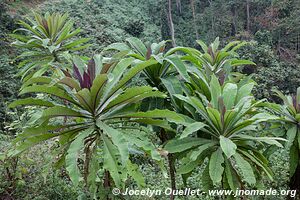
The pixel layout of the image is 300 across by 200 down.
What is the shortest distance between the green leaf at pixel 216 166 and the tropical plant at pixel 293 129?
0.63m

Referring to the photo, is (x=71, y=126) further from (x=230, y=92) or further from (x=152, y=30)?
(x=152, y=30)

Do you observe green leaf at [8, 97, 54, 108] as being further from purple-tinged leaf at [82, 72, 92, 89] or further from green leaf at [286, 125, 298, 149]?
green leaf at [286, 125, 298, 149]

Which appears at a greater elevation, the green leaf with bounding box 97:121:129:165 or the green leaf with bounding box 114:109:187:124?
the green leaf with bounding box 114:109:187:124

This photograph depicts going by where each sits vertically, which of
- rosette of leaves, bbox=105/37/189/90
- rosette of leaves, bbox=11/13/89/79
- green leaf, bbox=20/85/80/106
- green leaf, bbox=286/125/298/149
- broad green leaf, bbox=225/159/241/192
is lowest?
broad green leaf, bbox=225/159/241/192

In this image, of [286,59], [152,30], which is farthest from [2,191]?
[286,59]

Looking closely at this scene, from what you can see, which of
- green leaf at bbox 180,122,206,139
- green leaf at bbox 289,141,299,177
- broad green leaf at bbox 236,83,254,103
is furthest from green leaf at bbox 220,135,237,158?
green leaf at bbox 289,141,299,177

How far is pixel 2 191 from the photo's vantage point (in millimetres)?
3043

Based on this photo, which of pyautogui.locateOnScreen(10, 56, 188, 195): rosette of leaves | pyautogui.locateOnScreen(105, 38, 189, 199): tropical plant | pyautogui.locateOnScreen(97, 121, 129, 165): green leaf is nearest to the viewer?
pyautogui.locateOnScreen(97, 121, 129, 165): green leaf

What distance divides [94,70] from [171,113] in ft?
1.59

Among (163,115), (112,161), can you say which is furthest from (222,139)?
(112,161)

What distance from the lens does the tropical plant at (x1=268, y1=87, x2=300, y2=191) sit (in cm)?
209

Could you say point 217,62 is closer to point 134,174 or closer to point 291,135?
point 291,135

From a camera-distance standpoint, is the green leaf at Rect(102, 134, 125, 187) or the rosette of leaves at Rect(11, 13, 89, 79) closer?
the green leaf at Rect(102, 134, 125, 187)

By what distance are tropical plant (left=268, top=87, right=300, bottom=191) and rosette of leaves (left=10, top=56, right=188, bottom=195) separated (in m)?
0.98
